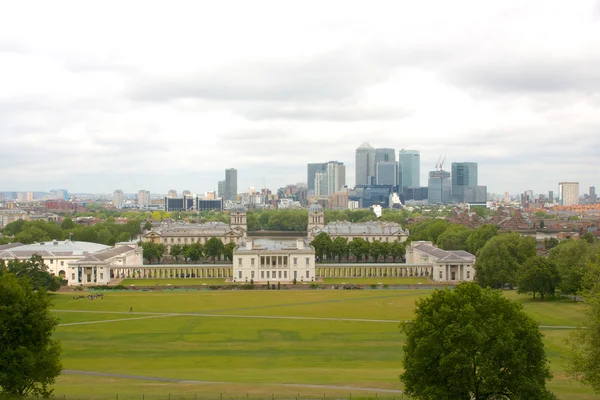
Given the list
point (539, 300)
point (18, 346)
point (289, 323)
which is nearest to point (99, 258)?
point (289, 323)

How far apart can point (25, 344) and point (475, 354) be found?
2193 cm

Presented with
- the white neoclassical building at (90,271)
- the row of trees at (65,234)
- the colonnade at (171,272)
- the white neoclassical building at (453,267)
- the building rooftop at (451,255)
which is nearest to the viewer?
→ the white neoclassical building at (90,271)

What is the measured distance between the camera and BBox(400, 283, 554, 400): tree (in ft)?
106

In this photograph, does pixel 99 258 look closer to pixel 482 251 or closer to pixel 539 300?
pixel 482 251

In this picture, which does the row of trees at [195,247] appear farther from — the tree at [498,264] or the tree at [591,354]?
the tree at [591,354]

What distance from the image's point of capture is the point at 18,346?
3562 centimetres

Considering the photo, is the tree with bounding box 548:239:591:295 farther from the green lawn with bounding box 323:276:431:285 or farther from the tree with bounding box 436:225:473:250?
the tree with bounding box 436:225:473:250

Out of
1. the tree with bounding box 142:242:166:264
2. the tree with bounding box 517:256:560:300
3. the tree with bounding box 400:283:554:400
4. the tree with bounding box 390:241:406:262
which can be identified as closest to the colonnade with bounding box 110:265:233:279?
the tree with bounding box 142:242:166:264

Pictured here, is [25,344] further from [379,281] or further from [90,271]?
[379,281]

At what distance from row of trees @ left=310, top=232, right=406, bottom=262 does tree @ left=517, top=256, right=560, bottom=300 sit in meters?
48.6

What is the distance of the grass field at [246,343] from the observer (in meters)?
38.7

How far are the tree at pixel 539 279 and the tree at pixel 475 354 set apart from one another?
41.6 meters

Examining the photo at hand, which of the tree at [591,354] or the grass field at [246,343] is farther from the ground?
the tree at [591,354]

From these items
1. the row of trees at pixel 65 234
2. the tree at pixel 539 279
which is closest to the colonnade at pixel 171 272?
the row of trees at pixel 65 234
